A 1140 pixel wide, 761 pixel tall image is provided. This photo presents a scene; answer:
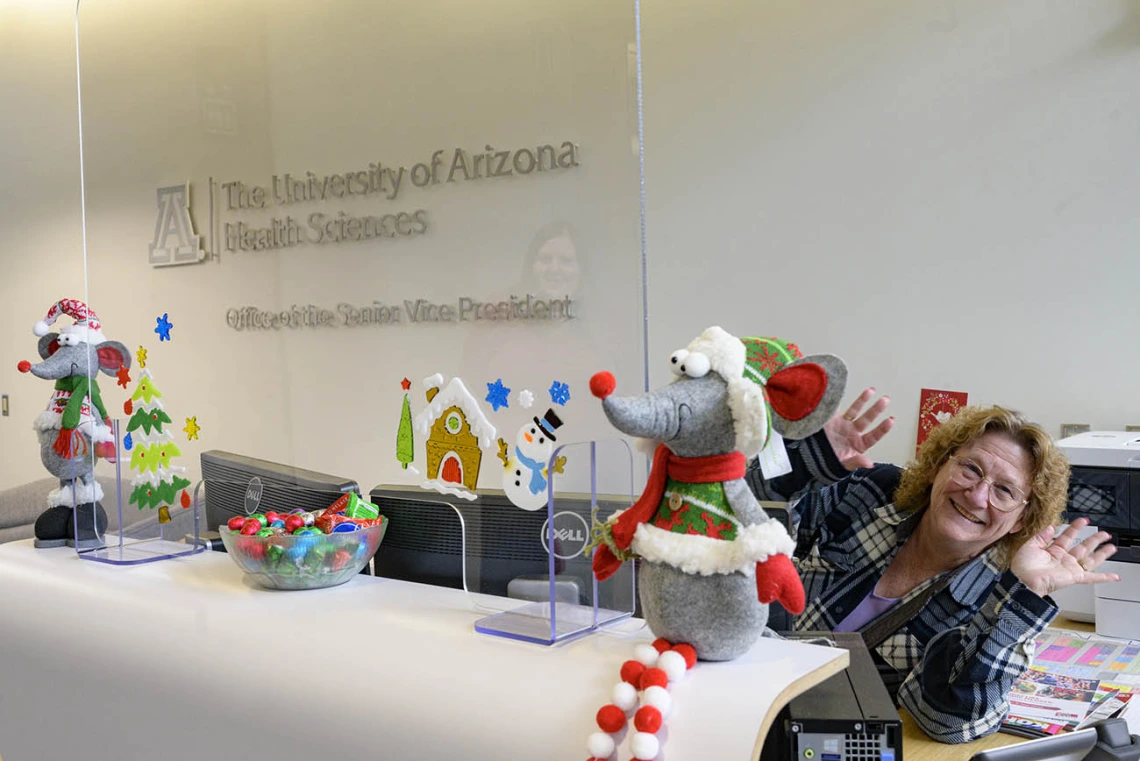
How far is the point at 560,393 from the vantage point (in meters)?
1.24

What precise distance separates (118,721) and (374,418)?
583 mm

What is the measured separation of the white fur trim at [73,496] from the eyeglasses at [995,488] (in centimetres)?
169

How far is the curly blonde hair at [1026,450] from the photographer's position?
6.04ft

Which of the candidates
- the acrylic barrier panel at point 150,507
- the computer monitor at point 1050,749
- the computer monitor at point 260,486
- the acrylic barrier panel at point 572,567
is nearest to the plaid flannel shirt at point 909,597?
the computer monitor at point 1050,749

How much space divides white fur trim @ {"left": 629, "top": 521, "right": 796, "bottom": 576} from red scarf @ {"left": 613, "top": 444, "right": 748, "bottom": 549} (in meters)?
0.03

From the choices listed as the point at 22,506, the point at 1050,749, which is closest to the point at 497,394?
the point at 1050,749

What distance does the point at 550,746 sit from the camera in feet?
3.23

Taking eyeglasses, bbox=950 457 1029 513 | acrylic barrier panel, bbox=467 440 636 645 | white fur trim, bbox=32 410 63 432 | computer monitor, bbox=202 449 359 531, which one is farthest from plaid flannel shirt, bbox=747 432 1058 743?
white fur trim, bbox=32 410 63 432

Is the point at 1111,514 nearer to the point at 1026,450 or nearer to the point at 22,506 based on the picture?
the point at 1026,450

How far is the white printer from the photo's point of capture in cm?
221

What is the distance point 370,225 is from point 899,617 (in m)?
1.17

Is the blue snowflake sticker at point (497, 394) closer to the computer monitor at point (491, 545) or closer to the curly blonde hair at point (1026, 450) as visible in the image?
the computer monitor at point (491, 545)

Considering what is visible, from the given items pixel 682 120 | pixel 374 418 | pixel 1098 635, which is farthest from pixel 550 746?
pixel 682 120

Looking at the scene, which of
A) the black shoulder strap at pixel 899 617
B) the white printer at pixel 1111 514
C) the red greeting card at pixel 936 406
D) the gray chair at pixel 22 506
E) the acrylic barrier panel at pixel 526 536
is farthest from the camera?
the gray chair at pixel 22 506
